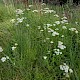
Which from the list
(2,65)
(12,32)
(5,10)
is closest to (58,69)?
(2,65)

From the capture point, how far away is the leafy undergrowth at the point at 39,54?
256cm

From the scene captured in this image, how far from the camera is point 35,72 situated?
8.31 feet

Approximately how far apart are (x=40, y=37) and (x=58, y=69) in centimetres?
71

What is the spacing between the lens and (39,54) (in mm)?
2883

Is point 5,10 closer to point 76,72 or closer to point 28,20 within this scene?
point 28,20

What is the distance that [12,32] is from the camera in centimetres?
350

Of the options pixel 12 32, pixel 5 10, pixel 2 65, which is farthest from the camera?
pixel 5 10

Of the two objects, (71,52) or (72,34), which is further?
(72,34)

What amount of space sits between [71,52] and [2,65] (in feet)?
2.90

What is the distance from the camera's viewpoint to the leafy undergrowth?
2.56m

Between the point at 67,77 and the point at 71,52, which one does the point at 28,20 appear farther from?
the point at 67,77

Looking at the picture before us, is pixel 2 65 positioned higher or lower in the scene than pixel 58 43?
lower

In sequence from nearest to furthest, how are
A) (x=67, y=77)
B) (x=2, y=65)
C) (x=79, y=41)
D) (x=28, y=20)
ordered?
(x=67, y=77) < (x=2, y=65) < (x=79, y=41) < (x=28, y=20)

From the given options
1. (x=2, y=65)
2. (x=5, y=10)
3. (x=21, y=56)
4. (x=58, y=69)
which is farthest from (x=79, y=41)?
(x=5, y=10)
